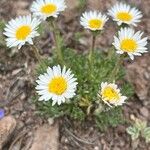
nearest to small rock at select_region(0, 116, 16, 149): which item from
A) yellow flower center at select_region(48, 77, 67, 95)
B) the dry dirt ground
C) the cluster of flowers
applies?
the dry dirt ground

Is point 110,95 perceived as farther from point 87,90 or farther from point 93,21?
point 93,21

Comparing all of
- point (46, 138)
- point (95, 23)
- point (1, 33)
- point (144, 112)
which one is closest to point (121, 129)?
point (144, 112)

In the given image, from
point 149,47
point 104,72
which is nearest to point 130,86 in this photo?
point 104,72

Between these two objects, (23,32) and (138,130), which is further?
(138,130)

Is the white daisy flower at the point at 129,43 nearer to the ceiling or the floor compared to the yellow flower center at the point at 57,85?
nearer to the ceiling

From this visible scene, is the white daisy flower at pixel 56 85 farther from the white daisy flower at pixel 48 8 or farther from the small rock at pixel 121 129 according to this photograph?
the small rock at pixel 121 129

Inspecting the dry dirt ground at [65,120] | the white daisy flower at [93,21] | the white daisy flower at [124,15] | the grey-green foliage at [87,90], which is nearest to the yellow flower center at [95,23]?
the white daisy flower at [93,21]

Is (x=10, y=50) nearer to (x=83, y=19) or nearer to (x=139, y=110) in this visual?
(x=83, y=19)
